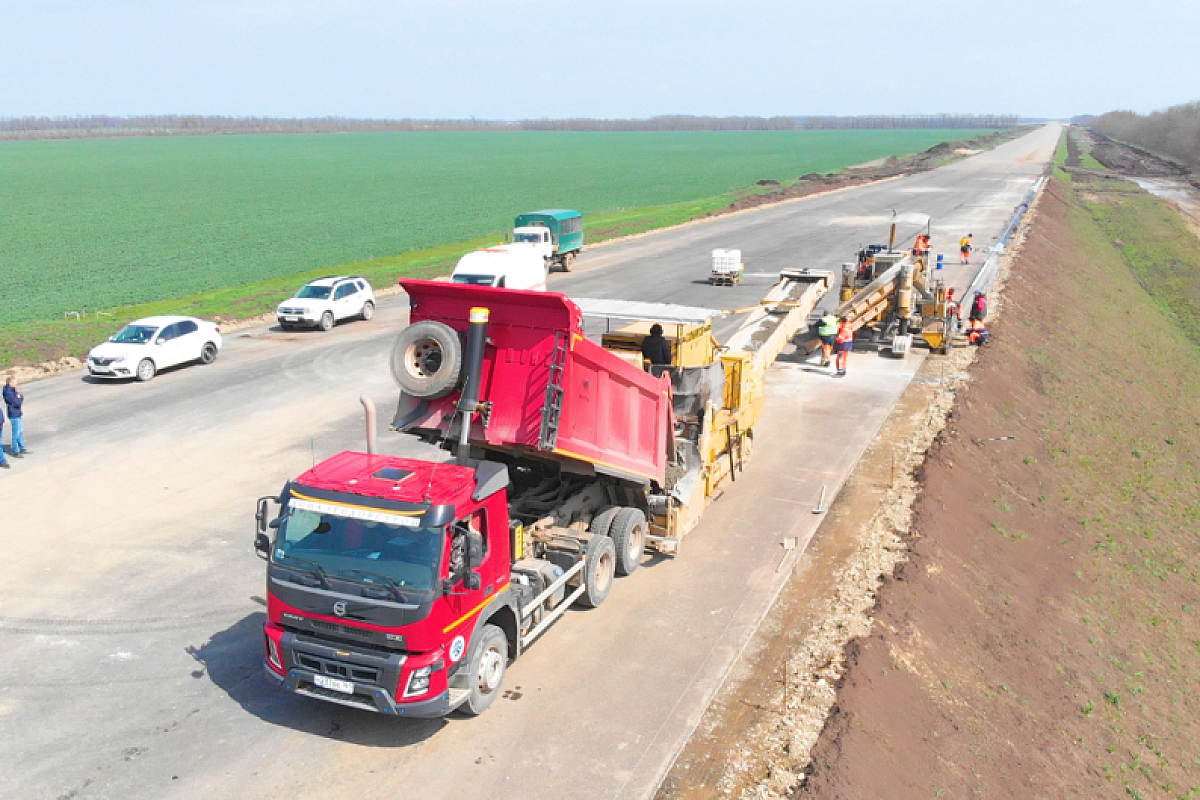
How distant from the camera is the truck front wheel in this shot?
936 centimetres

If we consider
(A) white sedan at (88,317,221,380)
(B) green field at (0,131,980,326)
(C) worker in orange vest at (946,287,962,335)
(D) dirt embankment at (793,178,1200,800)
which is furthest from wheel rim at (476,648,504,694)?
(B) green field at (0,131,980,326)

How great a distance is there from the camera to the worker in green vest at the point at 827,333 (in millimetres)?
25125

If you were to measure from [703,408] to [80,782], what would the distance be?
9248mm

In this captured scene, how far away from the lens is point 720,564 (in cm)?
1370

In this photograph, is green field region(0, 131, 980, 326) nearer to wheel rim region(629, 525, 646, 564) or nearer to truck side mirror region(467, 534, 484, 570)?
wheel rim region(629, 525, 646, 564)

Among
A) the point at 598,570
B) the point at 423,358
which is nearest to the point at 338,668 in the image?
the point at 423,358

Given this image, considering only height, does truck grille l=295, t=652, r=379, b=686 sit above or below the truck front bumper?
above

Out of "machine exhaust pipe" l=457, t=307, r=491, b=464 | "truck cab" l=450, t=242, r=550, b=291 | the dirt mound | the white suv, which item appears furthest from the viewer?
the dirt mound

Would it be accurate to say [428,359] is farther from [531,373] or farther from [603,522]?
[603,522]

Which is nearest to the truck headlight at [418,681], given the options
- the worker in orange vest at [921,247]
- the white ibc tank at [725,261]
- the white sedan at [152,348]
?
the white sedan at [152,348]

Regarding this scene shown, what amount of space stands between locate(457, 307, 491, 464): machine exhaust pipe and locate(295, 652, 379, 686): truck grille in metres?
2.56

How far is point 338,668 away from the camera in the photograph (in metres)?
8.87

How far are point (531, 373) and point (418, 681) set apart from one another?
3754 millimetres

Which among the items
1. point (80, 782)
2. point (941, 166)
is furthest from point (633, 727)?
point (941, 166)
